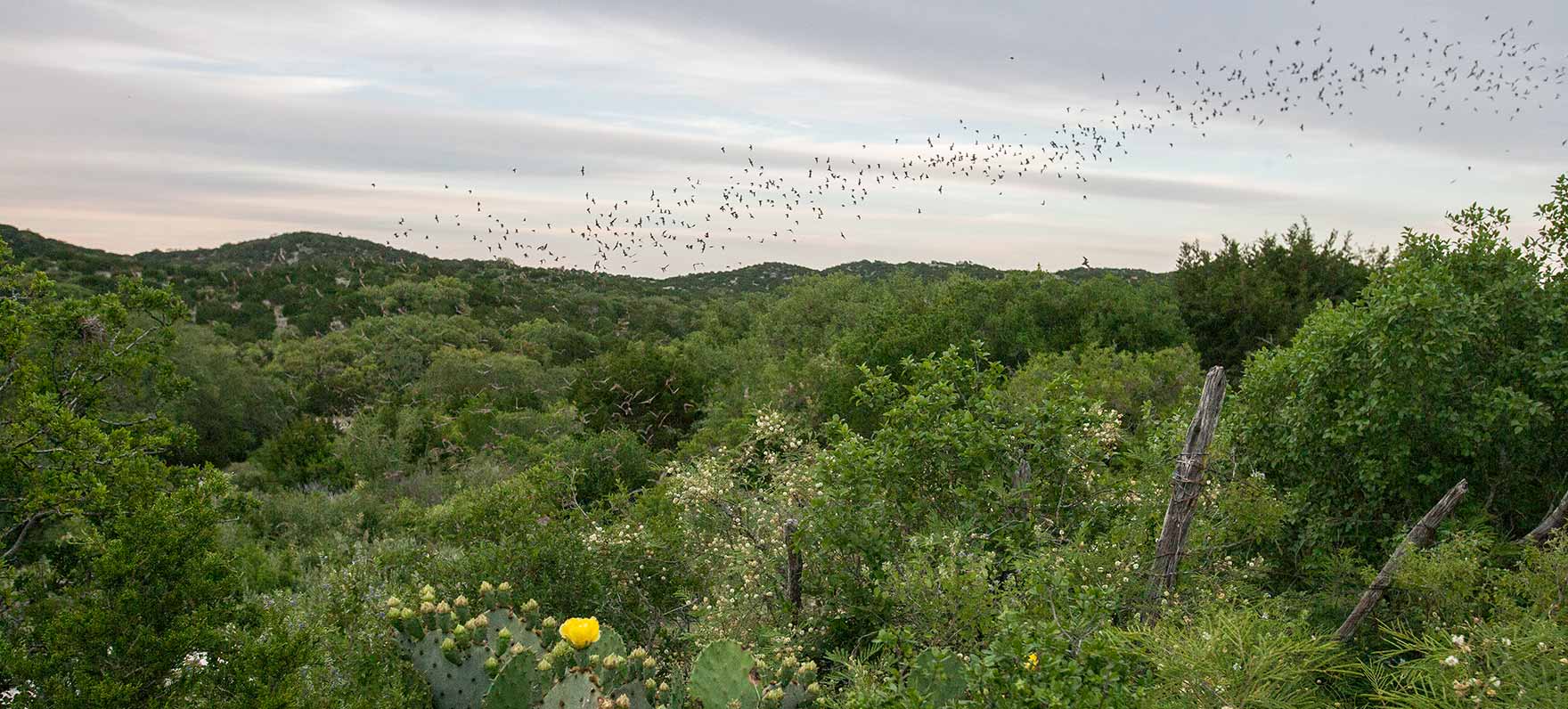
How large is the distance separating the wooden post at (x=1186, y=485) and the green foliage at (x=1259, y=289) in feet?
67.6

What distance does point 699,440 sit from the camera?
19188 mm

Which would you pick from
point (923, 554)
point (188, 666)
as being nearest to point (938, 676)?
point (923, 554)

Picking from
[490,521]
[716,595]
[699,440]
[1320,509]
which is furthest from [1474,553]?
[699,440]

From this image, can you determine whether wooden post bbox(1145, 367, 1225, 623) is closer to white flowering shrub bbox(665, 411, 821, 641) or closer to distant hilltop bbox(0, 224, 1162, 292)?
white flowering shrub bbox(665, 411, 821, 641)

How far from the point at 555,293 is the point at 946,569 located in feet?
187

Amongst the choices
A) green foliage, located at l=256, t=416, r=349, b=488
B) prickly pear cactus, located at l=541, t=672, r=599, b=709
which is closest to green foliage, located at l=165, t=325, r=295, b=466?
green foliage, located at l=256, t=416, r=349, b=488

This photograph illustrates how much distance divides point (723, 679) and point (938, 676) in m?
1.01

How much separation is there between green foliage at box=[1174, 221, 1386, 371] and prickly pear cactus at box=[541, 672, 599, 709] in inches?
912

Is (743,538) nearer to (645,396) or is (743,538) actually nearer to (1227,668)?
(1227,668)

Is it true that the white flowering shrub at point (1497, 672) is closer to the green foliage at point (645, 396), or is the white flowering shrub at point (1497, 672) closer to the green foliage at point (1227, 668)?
the green foliage at point (1227, 668)

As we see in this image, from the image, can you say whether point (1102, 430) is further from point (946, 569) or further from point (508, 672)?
point (508, 672)

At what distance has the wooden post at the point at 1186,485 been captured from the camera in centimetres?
472

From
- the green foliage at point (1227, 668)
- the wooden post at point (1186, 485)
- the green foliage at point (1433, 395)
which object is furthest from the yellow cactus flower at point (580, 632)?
the green foliage at point (1433, 395)

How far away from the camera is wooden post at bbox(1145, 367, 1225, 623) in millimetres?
4719
